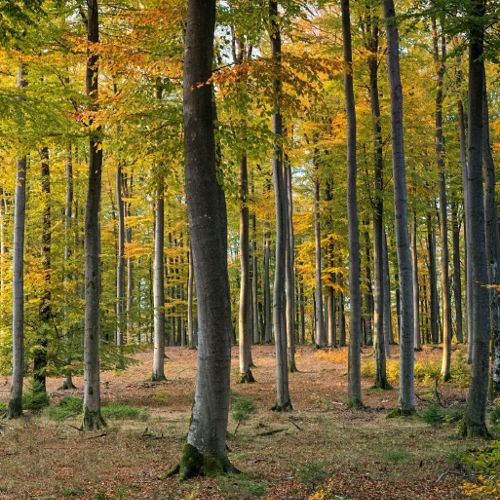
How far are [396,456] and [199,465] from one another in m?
3.19

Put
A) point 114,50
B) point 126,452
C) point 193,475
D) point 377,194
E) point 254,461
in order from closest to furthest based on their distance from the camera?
point 193,475
point 254,461
point 126,452
point 114,50
point 377,194

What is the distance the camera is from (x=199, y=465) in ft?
20.4

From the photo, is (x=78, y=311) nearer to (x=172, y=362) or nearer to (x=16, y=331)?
(x=16, y=331)

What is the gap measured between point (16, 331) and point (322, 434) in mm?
7305

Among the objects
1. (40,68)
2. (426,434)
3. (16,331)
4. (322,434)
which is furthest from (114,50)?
(426,434)

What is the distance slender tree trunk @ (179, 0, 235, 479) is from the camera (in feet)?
20.5

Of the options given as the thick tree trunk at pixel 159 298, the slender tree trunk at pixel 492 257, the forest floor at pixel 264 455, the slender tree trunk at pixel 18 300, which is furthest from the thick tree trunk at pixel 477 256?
the thick tree trunk at pixel 159 298

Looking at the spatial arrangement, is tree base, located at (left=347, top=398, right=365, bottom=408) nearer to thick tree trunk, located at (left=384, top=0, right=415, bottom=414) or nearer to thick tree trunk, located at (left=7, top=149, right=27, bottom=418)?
thick tree trunk, located at (left=384, top=0, right=415, bottom=414)

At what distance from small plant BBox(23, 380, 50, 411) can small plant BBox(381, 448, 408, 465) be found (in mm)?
9529

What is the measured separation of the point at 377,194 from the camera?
15.3 meters

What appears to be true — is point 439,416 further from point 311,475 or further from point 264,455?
point 311,475

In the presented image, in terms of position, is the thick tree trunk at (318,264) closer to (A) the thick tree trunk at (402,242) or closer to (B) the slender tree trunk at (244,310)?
(B) the slender tree trunk at (244,310)

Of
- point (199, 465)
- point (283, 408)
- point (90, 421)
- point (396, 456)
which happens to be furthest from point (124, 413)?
point (396, 456)

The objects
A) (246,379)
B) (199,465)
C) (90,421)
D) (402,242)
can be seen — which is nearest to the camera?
(199,465)
